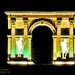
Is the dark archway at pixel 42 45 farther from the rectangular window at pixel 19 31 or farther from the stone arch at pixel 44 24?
the rectangular window at pixel 19 31

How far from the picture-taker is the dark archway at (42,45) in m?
26.5

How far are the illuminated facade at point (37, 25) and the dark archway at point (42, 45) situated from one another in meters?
0.39

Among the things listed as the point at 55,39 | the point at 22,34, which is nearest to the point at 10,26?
the point at 22,34

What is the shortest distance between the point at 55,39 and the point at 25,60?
6.44ft

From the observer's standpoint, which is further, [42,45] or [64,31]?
[42,45]

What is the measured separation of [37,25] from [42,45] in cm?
115

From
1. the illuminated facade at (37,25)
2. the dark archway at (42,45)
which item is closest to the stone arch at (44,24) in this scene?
the illuminated facade at (37,25)

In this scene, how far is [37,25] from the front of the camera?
2623 centimetres

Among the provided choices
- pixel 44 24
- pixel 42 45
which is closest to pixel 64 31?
pixel 44 24

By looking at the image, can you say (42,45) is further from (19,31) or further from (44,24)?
(19,31)

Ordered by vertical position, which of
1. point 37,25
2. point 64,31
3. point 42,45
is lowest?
point 42,45

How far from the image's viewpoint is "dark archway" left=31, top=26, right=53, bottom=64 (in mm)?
26453

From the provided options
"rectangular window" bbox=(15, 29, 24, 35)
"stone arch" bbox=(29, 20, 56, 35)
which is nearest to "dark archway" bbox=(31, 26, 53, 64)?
"stone arch" bbox=(29, 20, 56, 35)

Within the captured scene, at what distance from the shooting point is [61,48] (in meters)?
26.1
